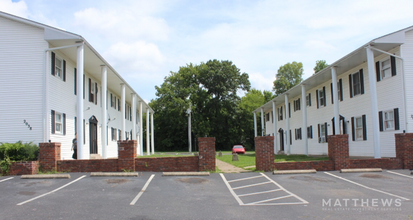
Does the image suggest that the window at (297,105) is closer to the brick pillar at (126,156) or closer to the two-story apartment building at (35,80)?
the two-story apartment building at (35,80)

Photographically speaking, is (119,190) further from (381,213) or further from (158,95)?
(158,95)

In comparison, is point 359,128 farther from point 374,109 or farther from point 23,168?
point 23,168

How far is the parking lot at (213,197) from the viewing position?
7730 mm

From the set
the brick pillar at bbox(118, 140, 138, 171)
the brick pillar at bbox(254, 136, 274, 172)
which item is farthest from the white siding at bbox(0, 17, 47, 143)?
the brick pillar at bbox(254, 136, 274, 172)

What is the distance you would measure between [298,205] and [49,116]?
12.1 meters

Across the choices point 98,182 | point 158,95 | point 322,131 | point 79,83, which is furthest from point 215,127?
point 98,182

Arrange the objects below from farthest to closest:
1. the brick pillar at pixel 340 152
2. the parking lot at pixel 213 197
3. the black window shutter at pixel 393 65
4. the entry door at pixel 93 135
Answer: the entry door at pixel 93 135, the black window shutter at pixel 393 65, the brick pillar at pixel 340 152, the parking lot at pixel 213 197

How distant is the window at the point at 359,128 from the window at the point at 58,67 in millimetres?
17186

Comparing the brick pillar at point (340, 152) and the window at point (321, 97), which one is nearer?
the brick pillar at point (340, 152)

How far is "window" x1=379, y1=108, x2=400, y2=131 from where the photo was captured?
58.6ft

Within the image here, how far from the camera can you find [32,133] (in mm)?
15750

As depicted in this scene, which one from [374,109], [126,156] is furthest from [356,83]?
[126,156]

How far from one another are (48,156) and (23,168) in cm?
95

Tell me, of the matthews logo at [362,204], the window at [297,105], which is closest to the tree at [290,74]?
the window at [297,105]
